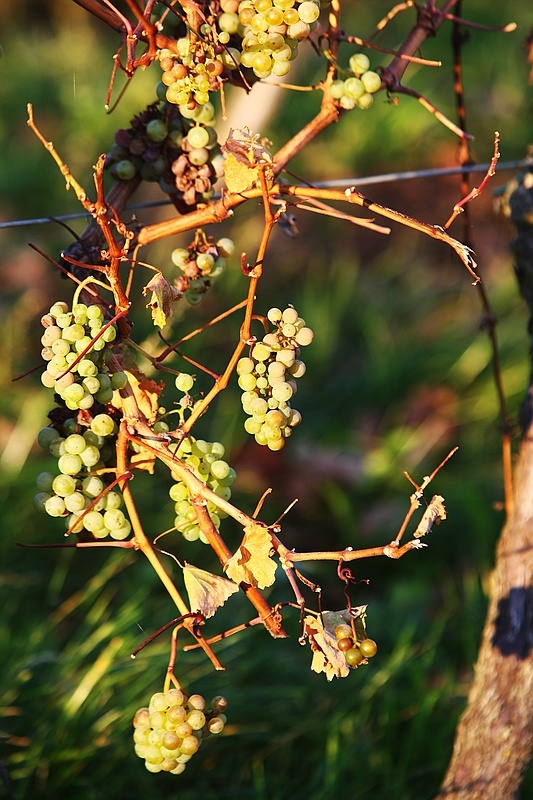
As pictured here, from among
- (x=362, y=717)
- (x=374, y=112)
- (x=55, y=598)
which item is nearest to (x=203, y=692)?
(x=362, y=717)

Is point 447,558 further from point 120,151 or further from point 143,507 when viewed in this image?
point 120,151

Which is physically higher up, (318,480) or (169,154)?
(169,154)

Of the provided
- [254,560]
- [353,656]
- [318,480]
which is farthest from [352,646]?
[318,480]

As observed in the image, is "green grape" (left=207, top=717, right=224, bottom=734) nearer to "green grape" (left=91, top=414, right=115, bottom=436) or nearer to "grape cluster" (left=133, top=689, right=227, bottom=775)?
"grape cluster" (left=133, top=689, right=227, bottom=775)

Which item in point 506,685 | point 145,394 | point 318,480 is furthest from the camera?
point 318,480

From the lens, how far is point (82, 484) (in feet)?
3.03

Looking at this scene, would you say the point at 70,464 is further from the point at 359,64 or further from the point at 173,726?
the point at 359,64

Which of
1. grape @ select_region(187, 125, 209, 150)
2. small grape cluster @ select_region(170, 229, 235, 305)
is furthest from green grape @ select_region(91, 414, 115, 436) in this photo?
grape @ select_region(187, 125, 209, 150)

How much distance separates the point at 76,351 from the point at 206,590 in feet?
0.88

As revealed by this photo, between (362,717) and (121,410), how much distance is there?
105 centimetres

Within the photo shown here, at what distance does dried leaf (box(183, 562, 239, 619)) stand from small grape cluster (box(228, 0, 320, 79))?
51 cm

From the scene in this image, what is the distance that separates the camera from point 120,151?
1.02 m

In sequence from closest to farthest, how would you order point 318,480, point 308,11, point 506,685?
point 308,11, point 506,685, point 318,480

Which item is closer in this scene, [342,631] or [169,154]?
[342,631]
